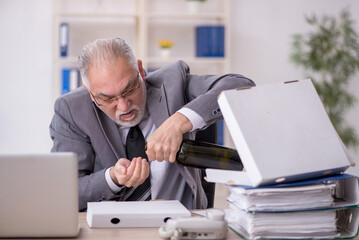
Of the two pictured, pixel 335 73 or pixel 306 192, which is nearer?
pixel 306 192

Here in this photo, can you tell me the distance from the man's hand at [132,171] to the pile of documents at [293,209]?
412 mm

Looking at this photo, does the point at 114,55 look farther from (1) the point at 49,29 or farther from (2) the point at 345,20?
(2) the point at 345,20

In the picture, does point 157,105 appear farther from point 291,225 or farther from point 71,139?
point 291,225

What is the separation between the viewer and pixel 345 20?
481 cm

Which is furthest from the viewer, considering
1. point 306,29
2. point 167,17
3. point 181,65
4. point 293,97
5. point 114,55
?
point 306,29

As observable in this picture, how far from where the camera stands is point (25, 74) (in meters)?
4.72

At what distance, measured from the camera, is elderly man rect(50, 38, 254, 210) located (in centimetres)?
177

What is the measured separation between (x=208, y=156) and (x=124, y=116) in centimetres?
52

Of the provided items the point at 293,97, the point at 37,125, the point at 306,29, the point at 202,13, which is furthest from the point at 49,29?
the point at 293,97

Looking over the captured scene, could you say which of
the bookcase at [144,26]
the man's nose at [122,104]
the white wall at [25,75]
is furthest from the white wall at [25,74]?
the man's nose at [122,104]

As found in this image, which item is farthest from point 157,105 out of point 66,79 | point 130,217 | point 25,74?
point 25,74

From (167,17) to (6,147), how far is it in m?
1.95

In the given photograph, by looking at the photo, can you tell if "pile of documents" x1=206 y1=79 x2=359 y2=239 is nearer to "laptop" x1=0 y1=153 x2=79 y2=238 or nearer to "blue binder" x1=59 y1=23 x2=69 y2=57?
"laptop" x1=0 y1=153 x2=79 y2=238

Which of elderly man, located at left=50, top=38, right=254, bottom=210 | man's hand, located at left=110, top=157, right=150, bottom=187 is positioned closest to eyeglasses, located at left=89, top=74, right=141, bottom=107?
elderly man, located at left=50, top=38, right=254, bottom=210
